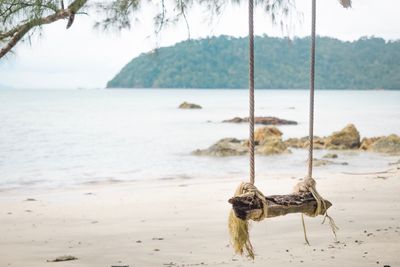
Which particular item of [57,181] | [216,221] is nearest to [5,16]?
[216,221]

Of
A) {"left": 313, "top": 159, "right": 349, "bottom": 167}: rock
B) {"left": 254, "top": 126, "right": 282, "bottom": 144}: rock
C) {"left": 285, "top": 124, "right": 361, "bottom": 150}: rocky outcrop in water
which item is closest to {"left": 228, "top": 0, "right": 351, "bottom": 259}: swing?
{"left": 313, "top": 159, "right": 349, "bottom": 167}: rock

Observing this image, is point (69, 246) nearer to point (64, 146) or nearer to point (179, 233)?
point (179, 233)

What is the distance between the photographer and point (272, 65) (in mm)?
100438

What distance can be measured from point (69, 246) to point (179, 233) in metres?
1.03

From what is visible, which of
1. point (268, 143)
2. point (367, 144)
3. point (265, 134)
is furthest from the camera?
point (265, 134)

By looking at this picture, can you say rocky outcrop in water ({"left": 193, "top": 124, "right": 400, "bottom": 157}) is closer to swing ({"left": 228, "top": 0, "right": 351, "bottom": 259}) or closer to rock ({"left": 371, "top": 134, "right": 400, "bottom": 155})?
rock ({"left": 371, "top": 134, "right": 400, "bottom": 155})

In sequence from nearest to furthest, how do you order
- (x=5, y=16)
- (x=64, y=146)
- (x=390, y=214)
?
(x=5, y=16), (x=390, y=214), (x=64, y=146)

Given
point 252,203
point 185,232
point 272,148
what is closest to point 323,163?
point 272,148

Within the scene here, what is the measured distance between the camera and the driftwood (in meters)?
2.43

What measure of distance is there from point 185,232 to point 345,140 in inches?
557

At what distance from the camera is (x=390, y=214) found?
5832 millimetres

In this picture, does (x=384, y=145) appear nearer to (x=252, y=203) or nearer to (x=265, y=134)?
(x=265, y=134)

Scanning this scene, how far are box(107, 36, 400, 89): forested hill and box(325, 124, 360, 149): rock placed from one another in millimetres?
61177

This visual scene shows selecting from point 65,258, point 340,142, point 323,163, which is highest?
point 65,258
